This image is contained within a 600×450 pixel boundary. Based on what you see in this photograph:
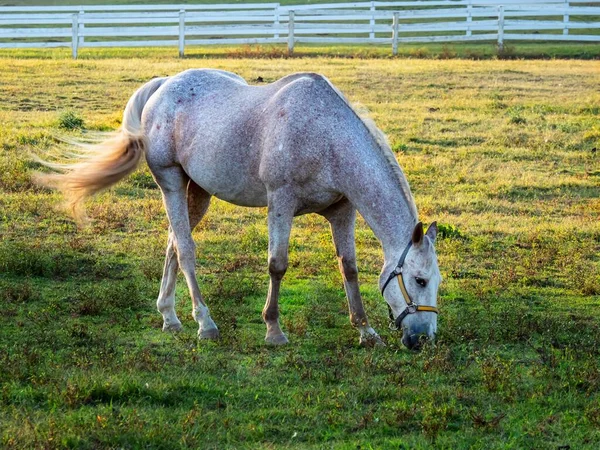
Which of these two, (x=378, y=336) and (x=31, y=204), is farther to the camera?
(x=31, y=204)

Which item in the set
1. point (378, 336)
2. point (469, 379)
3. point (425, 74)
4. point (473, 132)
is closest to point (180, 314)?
point (378, 336)

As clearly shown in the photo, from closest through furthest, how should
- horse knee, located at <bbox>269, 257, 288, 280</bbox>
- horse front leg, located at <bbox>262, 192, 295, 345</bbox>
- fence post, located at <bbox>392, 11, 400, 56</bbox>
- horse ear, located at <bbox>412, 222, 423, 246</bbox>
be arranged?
horse ear, located at <bbox>412, 222, 423, 246</bbox> < horse front leg, located at <bbox>262, 192, 295, 345</bbox> < horse knee, located at <bbox>269, 257, 288, 280</bbox> < fence post, located at <bbox>392, 11, 400, 56</bbox>

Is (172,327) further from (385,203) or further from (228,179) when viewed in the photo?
(385,203)

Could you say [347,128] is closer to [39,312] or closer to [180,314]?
[180,314]

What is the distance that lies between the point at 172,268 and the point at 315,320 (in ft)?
4.19

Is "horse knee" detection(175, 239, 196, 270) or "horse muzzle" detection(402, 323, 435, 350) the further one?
"horse knee" detection(175, 239, 196, 270)

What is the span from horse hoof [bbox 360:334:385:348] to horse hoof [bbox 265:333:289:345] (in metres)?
0.58

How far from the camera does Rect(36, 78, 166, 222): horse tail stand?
842cm

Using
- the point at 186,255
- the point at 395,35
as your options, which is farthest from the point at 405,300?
the point at 395,35

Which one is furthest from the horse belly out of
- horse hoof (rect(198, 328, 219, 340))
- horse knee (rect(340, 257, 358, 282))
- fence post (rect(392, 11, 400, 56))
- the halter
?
fence post (rect(392, 11, 400, 56))

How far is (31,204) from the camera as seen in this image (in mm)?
11891

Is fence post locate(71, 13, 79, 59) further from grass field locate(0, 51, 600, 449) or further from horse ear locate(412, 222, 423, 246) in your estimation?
horse ear locate(412, 222, 423, 246)

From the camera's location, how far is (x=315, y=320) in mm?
8211

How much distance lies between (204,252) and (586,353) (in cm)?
457
